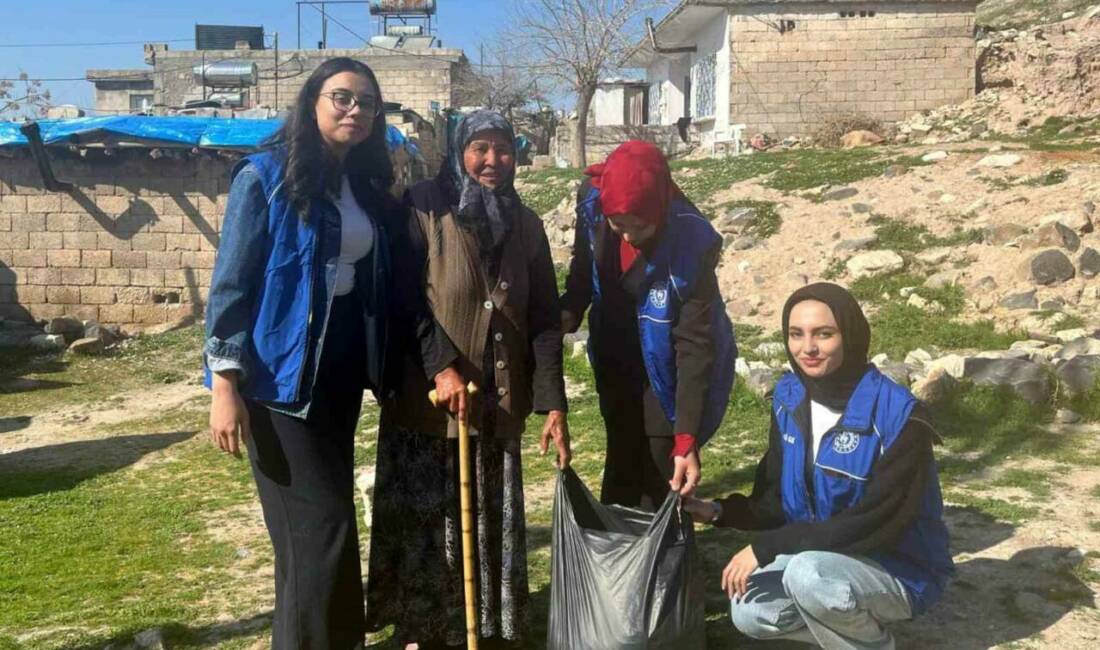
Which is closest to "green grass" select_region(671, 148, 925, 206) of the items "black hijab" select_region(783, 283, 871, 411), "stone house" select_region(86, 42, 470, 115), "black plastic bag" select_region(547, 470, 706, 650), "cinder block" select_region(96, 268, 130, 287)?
"cinder block" select_region(96, 268, 130, 287)

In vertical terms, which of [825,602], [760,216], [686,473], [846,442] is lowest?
[825,602]

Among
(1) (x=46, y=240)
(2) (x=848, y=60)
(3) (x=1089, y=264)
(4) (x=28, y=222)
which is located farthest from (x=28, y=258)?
(2) (x=848, y=60)

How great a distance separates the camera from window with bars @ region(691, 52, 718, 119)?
1947 cm

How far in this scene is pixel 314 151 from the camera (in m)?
2.54

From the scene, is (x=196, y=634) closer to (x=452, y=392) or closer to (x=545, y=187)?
(x=452, y=392)

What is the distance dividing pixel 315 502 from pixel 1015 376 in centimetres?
456

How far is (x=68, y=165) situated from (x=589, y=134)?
1439cm

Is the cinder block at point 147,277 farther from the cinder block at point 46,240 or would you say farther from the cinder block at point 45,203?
the cinder block at point 45,203

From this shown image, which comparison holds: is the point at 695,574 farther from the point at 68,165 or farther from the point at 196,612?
the point at 68,165

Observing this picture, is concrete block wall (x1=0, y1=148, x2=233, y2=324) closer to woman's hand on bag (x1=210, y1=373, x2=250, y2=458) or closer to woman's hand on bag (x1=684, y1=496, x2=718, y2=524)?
woman's hand on bag (x1=210, y1=373, x2=250, y2=458)

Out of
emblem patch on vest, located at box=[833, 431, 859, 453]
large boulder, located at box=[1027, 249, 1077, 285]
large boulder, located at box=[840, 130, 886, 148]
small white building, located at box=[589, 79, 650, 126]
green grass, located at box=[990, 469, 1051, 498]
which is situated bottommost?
green grass, located at box=[990, 469, 1051, 498]

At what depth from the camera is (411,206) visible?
278 centimetres

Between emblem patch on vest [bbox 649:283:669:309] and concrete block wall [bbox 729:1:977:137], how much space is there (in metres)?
15.6

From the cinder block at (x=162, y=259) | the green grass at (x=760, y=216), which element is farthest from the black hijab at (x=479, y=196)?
the cinder block at (x=162, y=259)
